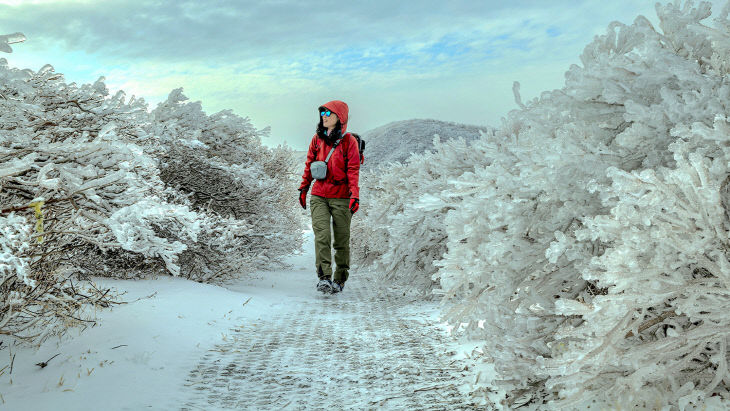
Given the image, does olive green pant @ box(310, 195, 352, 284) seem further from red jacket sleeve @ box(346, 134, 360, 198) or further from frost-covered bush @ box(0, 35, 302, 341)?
frost-covered bush @ box(0, 35, 302, 341)

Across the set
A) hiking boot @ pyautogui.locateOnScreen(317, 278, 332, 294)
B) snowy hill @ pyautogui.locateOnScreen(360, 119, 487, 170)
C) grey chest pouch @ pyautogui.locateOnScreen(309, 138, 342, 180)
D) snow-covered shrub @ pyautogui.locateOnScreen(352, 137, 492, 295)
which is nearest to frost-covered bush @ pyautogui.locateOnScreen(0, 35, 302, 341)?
grey chest pouch @ pyautogui.locateOnScreen(309, 138, 342, 180)

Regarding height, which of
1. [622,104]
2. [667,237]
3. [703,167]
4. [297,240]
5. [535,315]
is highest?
[622,104]

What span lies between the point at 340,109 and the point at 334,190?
1191 millimetres

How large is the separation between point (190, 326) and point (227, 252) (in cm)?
269

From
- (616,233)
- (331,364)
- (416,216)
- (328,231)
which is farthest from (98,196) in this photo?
(328,231)

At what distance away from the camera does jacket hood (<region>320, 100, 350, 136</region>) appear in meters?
7.85

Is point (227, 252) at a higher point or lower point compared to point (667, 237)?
lower

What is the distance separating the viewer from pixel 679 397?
208 centimetres

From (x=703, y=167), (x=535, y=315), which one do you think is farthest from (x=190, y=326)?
(x=703, y=167)

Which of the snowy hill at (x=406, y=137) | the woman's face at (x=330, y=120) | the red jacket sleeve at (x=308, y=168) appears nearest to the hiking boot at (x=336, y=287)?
the red jacket sleeve at (x=308, y=168)

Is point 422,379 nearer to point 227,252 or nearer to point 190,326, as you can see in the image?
point 190,326

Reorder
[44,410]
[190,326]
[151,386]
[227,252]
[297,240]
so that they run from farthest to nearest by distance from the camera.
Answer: [297,240], [227,252], [190,326], [151,386], [44,410]

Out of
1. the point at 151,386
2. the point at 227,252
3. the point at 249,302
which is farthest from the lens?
the point at 227,252

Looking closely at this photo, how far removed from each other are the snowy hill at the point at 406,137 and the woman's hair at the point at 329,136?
19.2 feet
